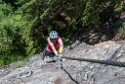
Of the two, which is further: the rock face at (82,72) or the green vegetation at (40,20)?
the green vegetation at (40,20)

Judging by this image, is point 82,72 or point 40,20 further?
point 40,20

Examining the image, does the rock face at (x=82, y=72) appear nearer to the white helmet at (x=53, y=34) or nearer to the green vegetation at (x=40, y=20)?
the white helmet at (x=53, y=34)

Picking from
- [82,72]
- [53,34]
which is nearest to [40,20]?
[82,72]

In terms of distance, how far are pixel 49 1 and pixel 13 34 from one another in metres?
3.65

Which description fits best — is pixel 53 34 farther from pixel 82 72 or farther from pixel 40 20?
pixel 40 20

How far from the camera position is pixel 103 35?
1748cm

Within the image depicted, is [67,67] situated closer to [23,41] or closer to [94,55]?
[94,55]

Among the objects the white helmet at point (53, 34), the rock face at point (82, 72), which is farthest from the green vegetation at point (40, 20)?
the white helmet at point (53, 34)

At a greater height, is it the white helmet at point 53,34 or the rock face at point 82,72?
the white helmet at point 53,34

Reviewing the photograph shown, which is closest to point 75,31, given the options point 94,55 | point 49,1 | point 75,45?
point 75,45

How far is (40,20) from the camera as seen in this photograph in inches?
704

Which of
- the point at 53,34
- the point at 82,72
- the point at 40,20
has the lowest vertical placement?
the point at 82,72

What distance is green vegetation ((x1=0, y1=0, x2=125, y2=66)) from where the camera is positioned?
54.6 feet

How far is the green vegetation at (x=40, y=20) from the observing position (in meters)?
16.6
